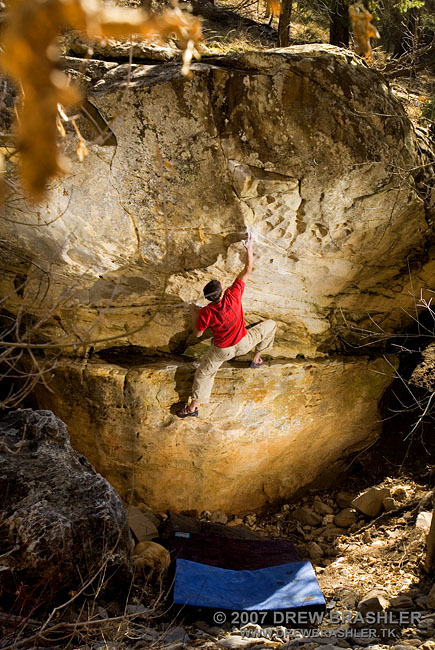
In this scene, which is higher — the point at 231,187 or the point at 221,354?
the point at 231,187

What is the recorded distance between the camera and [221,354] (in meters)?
6.31

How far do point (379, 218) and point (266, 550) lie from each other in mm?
4027

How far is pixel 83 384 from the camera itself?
6.96 metres

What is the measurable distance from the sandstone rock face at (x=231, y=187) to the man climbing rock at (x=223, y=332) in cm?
45

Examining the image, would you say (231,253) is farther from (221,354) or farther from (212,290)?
(221,354)

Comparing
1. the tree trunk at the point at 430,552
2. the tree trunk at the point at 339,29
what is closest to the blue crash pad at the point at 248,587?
the tree trunk at the point at 430,552

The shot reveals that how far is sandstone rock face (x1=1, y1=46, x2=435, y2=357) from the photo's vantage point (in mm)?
5523

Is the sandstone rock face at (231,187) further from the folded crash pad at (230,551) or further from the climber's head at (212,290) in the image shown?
the folded crash pad at (230,551)

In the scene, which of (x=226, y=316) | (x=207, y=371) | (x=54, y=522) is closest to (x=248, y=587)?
(x=54, y=522)

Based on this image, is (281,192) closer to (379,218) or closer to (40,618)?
(379,218)

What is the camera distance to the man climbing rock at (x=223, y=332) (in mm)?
5790

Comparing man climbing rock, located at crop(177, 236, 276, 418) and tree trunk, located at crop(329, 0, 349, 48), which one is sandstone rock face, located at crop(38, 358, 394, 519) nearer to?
man climbing rock, located at crop(177, 236, 276, 418)

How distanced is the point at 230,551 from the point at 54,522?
89.0 inches

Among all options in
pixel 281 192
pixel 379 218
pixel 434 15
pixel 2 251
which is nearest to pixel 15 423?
pixel 2 251
